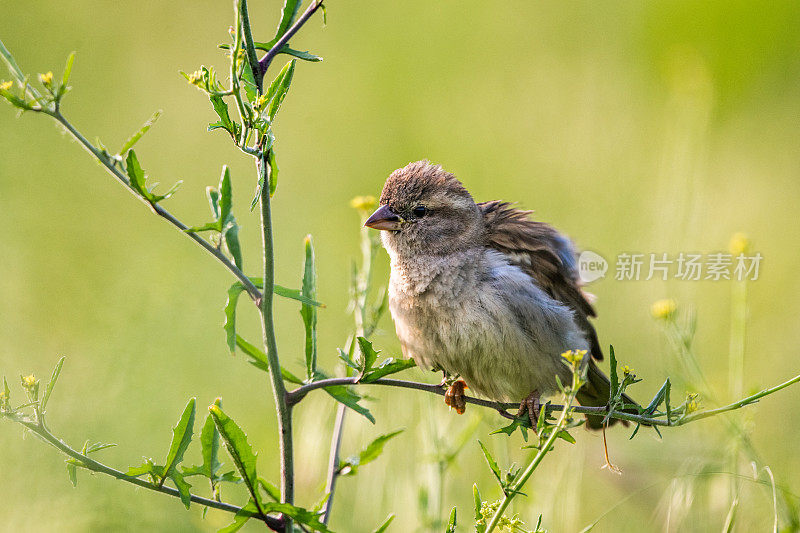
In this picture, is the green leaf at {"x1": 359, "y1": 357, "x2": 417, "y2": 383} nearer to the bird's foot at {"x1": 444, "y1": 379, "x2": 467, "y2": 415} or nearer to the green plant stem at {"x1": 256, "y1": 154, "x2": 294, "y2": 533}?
the green plant stem at {"x1": 256, "y1": 154, "x2": 294, "y2": 533}

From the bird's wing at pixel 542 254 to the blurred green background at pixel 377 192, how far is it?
0.48m

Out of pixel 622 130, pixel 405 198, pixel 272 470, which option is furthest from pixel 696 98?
pixel 272 470

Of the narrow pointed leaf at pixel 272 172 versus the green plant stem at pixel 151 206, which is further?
the narrow pointed leaf at pixel 272 172

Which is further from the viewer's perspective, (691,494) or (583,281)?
(583,281)

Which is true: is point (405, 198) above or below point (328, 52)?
below

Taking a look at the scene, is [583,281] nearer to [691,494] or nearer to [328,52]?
[691,494]

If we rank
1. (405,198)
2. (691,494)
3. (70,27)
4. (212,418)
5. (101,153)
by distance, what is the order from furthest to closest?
(70,27)
(405,198)
(691,494)
(212,418)
(101,153)

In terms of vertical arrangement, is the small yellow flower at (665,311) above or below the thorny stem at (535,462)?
above

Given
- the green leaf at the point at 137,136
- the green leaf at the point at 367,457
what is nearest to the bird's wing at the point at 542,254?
the green leaf at the point at 367,457

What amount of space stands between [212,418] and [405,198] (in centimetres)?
183

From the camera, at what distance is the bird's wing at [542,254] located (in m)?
3.74

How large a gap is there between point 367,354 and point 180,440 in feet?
1.57

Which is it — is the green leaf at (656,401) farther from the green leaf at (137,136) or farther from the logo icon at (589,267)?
the logo icon at (589,267)

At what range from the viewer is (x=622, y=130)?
753 cm
